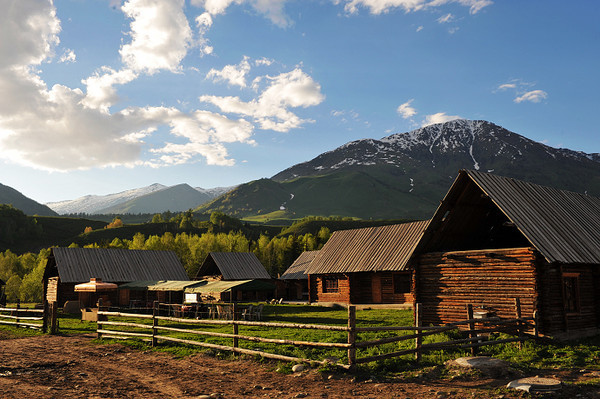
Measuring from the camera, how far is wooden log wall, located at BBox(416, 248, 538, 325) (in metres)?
17.7

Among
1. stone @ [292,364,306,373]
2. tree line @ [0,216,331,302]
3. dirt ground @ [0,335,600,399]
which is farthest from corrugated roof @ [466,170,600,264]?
tree line @ [0,216,331,302]

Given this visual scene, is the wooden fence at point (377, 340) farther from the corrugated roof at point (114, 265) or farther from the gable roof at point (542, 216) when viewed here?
the corrugated roof at point (114, 265)

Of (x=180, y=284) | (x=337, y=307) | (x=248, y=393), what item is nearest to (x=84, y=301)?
(x=180, y=284)

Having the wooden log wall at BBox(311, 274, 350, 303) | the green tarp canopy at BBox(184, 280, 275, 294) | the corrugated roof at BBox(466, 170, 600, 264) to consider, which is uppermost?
the corrugated roof at BBox(466, 170, 600, 264)

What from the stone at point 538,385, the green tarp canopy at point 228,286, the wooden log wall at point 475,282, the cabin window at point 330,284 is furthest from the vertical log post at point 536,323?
the cabin window at point 330,284

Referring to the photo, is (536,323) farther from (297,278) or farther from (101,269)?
(297,278)

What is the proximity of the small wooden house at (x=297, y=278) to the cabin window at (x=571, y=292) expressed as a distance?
35.7 meters

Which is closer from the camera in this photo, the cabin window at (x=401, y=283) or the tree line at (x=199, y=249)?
the cabin window at (x=401, y=283)

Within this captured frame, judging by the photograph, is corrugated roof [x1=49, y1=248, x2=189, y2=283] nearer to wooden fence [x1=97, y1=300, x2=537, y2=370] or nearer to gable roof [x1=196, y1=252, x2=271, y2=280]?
gable roof [x1=196, y1=252, x2=271, y2=280]

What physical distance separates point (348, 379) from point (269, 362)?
3.04 metres

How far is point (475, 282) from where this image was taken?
19188 millimetres

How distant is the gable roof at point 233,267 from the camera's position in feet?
171

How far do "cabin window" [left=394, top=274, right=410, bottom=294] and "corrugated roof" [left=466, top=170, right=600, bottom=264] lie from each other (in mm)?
13612

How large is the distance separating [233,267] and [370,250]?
70.2 feet
